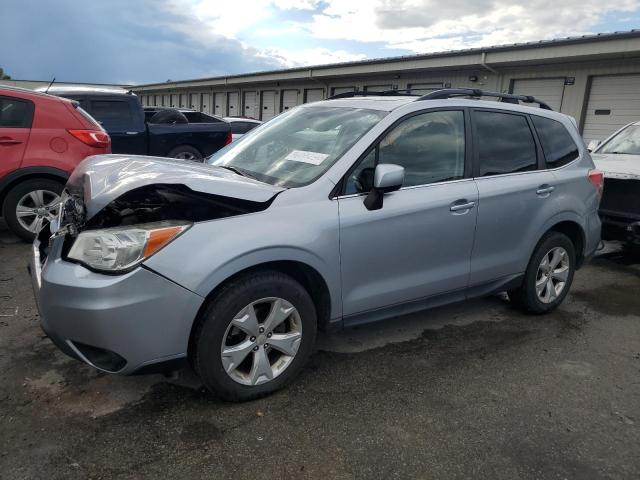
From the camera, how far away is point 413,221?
10.7ft

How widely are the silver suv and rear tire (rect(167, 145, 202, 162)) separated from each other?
6.26 meters

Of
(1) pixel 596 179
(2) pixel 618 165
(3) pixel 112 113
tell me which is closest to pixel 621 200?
A: (2) pixel 618 165

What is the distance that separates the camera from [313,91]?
23.5m

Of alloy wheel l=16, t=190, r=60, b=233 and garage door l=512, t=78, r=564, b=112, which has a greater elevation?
garage door l=512, t=78, r=564, b=112

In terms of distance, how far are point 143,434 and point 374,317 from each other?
1.54 metres

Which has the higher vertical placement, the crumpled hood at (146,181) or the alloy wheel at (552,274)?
the crumpled hood at (146,181)

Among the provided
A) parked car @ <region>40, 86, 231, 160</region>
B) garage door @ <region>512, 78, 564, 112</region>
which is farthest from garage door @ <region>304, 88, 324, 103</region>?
parked car @ <region>40, 86, 231, 160</region>

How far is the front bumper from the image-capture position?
2.37m

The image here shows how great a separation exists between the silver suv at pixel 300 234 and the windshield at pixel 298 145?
0.05 ft

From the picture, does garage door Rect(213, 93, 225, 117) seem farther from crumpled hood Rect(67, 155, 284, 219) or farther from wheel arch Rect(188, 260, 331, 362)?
wheel arch Rect(188, 260, 331, 362)

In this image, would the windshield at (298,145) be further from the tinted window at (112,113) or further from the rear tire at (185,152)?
the rear tire at (185,152)

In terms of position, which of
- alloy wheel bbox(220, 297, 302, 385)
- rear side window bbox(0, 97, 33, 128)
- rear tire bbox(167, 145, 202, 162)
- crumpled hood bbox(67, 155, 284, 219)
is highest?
rear side window bbox(0, 97, 33, 128)

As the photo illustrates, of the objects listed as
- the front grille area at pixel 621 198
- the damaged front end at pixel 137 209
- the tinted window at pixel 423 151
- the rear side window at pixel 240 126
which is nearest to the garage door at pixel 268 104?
the rear side window at pixel 240 126

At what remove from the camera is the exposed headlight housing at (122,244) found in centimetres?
241
